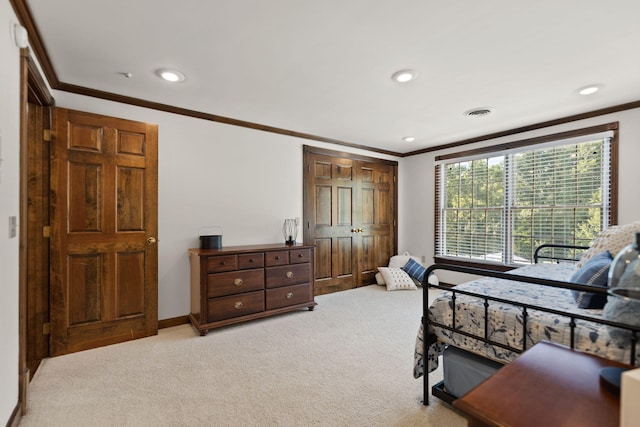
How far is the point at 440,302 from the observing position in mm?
1905

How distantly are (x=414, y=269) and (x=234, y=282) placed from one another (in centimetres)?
303

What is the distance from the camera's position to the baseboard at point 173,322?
317 cm

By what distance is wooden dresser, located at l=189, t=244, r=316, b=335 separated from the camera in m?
3.02

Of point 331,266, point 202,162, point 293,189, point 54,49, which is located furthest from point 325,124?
point 54,49

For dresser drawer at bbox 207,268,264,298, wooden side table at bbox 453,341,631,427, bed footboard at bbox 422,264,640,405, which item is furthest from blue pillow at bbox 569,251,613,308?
dresser drawer at bbox 207,268,264,298

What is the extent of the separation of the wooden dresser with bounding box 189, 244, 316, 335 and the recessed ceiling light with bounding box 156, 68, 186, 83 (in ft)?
5.31

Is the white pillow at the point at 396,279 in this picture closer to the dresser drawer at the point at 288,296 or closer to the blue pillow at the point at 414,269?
the blue pillow at the point at 414,269

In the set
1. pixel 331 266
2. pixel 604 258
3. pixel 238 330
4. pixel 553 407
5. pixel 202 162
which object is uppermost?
pixel 202 162

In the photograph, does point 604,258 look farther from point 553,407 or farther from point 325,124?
point 325,124

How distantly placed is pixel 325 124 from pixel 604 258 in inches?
120

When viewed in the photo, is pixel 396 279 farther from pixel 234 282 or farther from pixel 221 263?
pixel 221 263

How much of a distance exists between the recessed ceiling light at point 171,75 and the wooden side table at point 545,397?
286 cm

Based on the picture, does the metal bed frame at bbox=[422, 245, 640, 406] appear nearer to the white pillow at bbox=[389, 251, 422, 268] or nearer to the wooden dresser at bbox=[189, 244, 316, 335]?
the wooden dresser at bbox=[189, 244, 316, 335]

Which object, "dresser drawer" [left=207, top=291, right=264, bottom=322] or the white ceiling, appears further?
"dresser drawer" [left=207, top=291, right=264, bottom=322]
